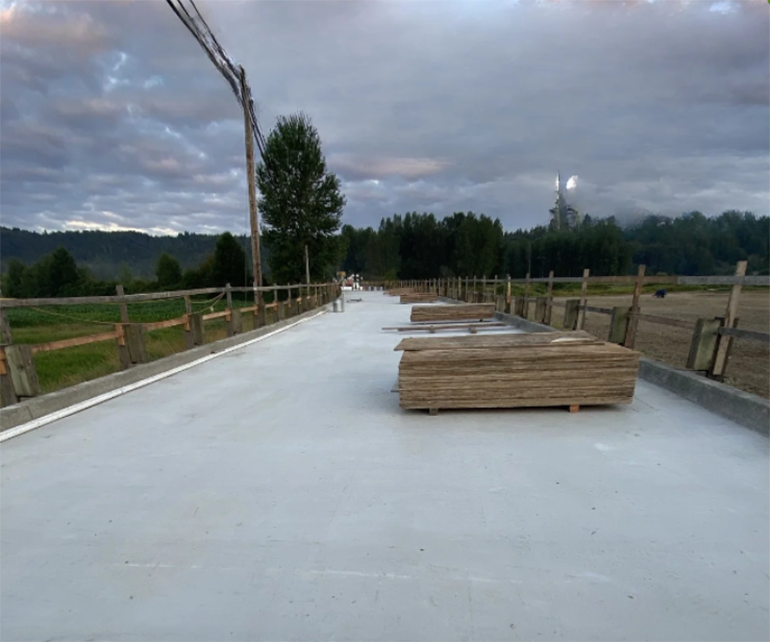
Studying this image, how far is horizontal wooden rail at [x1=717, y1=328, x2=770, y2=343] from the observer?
3.26 metres

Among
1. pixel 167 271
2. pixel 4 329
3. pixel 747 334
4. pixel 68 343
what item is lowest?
pixel 167 271

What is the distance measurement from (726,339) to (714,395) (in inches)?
30.1

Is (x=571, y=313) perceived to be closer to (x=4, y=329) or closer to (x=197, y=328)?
(x=197, y=328)

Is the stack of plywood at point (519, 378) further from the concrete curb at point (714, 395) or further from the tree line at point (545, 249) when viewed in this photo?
the tree line at point (545, 249)

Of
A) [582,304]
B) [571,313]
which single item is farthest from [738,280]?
[571,313]

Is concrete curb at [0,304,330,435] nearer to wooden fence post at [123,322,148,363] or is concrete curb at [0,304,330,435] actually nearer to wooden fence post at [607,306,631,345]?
wooden fence post at [123,322,148,363]

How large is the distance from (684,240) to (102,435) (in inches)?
4552

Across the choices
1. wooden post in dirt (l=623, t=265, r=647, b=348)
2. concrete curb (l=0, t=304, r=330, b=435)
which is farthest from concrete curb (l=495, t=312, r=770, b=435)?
concrete curb (l=0, t=304, r=330, b=435)

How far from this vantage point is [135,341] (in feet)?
17.9

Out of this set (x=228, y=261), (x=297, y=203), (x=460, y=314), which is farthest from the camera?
(x=228, y=261)

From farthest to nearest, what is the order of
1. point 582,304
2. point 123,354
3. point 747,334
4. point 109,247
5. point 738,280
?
point 109,247, point 582,304, point 123,354, point 738,280, point 747,334

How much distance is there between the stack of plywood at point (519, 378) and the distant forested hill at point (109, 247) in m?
154

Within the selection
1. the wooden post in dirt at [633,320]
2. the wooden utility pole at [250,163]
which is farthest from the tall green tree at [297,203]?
the wooden post in dirt at [633,320]

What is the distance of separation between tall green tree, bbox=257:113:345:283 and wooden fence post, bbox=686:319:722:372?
101ft
